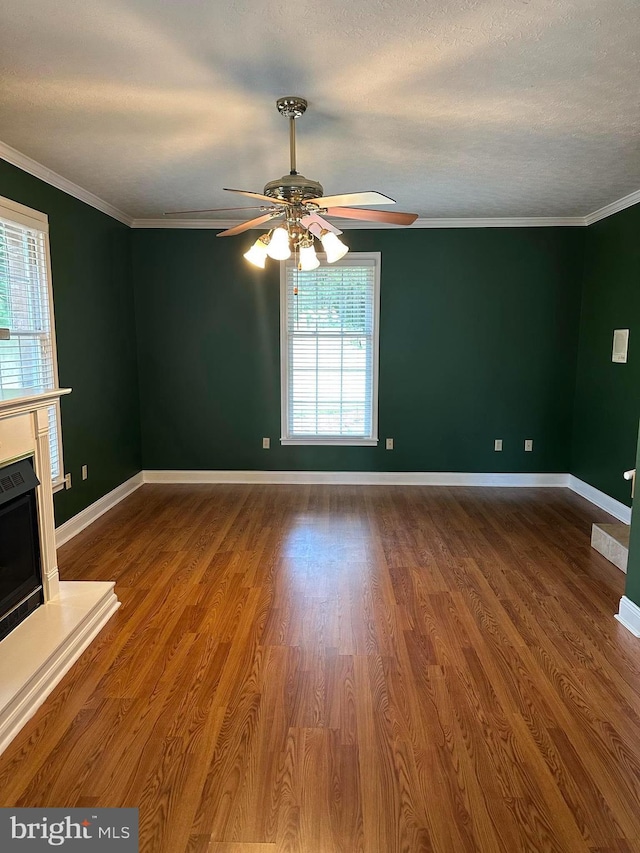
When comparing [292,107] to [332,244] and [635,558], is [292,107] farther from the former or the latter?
[635,558]

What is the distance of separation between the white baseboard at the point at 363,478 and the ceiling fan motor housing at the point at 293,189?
11.8 feet

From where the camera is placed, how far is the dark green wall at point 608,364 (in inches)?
178

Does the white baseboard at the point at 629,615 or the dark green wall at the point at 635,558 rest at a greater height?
the dark green wall at the point at 635,558

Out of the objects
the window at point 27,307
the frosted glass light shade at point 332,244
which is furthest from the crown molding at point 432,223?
the frosted glass light shade at point 332,244

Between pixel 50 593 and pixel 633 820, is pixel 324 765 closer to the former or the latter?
pixel 633 820

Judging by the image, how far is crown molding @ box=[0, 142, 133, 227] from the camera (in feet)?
11.1

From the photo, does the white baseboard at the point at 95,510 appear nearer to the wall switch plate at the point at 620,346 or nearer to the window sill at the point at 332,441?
the window sill at the point at 332,441

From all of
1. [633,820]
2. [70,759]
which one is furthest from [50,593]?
[633,820]

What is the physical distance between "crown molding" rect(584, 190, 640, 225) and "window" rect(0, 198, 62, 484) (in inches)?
181

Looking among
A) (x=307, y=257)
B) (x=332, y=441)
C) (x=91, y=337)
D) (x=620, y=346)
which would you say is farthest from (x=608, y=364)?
(x=91, y=337)

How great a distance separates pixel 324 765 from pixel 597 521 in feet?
11.9

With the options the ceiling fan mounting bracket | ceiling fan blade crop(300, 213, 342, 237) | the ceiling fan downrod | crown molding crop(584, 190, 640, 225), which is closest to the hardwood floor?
ceiling fan blade crop(300, 213, 342, 237)

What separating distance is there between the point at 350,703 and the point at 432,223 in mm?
4568

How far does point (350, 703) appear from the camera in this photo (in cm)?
231
